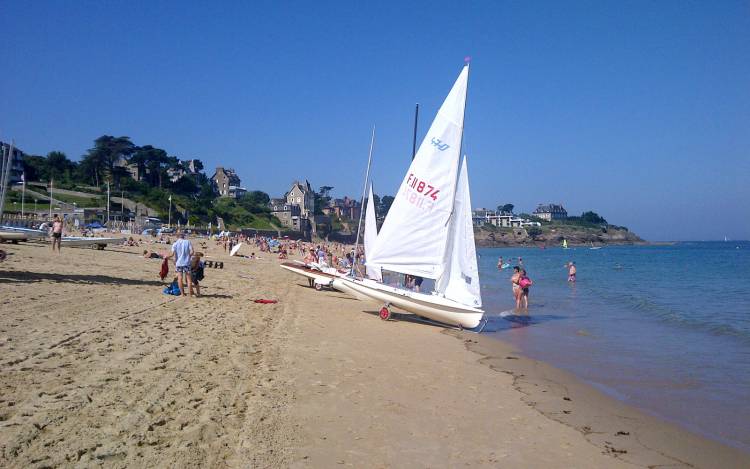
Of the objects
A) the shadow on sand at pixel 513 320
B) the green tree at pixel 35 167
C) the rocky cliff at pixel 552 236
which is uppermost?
the green tree at pixel 35 167

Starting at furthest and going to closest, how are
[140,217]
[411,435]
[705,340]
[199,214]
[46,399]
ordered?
1. [199,214]
2. [140,217]
3. [705,340]
4. [411,435]
5. [46,399]

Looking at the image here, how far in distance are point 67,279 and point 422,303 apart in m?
8.88

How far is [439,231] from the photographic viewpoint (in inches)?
490

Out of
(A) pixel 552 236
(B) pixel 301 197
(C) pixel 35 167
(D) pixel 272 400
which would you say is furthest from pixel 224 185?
(D) pixel 272 400

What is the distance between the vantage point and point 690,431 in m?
6.40

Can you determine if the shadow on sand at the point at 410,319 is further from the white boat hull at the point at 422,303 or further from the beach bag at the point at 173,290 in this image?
the beach bag at the point at 173,290

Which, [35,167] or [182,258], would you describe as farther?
[35,167]

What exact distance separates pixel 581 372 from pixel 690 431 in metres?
3.01

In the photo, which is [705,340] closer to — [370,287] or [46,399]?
[370,287]

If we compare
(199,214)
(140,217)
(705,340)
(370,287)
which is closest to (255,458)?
(370,287)

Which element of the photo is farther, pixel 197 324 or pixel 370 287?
pixel 370 287

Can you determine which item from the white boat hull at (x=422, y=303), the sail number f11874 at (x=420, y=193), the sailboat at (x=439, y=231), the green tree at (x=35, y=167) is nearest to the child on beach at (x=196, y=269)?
the white boat hull at (x=422, y=303)

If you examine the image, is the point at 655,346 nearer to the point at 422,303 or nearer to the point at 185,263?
the point at 422,303

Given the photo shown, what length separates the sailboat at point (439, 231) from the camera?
1210 cm
